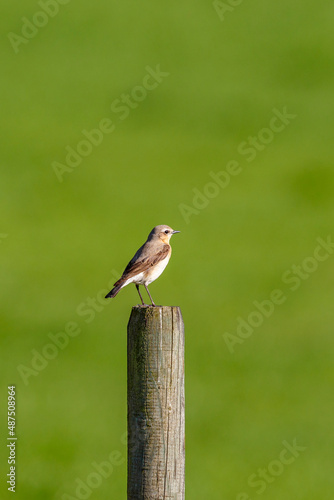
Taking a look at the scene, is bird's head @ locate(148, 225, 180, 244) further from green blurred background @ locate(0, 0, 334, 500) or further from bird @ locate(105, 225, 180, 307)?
green blurred background @ locate(0, 0, 334, 500)

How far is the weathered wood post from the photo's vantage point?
548 centimetres

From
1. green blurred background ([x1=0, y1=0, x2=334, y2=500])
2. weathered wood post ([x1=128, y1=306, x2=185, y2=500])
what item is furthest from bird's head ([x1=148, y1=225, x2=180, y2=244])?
green blurred background ([x1=0, y1=0, x2=334, y2=500])

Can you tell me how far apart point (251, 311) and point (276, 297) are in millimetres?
812

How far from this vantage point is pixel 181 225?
22828mm

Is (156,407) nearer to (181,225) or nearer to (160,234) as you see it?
(160,234)

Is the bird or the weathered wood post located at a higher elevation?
the bird

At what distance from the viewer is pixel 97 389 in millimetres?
16609

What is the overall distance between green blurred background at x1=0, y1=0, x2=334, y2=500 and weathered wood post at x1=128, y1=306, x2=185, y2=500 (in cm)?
795

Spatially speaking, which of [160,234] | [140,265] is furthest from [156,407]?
[160,234]

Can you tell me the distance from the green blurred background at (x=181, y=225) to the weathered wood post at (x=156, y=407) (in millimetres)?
7952

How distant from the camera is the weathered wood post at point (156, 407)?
548 cm

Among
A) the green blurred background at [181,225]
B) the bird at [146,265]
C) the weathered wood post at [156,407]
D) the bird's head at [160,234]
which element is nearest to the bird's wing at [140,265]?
the bird at [146,265]

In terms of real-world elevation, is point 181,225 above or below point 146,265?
above

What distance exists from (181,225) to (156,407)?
17.4 m
